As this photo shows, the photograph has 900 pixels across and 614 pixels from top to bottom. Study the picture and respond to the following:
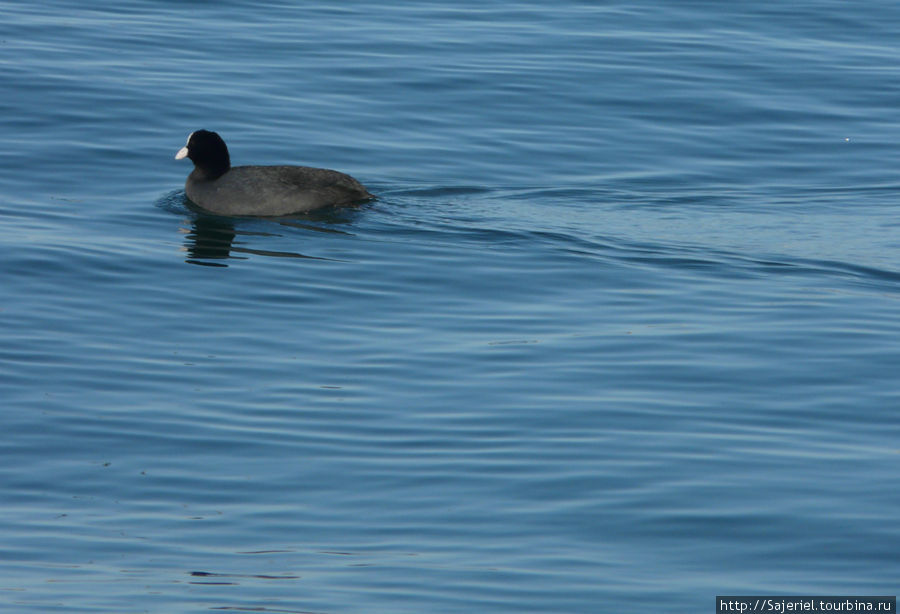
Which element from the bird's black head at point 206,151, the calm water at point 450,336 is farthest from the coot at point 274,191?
the calm water at point 450,336

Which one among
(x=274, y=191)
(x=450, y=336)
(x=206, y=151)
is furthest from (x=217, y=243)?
(x=450, y=336)

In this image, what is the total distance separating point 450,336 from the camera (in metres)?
12.6

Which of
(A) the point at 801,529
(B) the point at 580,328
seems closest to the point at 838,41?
(B) the point at 580,328

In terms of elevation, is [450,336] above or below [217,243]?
below

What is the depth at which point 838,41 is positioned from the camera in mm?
27688

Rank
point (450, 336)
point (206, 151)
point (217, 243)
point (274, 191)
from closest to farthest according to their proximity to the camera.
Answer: point (450, 336) → point (217, 243) → point (274, 191) → point (206, 151)

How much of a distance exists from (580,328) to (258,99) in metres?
10.7

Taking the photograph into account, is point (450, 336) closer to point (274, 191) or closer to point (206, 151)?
point (274, 191)

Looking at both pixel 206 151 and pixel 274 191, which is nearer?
pixel 274 191

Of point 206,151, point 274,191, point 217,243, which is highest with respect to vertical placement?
point 206,151

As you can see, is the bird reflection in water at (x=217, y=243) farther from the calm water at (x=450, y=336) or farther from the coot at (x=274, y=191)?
the coot at (x=274, y=191)

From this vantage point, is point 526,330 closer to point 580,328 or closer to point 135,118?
point 580,328

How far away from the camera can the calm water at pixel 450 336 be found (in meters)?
8.40

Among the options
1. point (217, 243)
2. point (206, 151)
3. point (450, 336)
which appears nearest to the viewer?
point (450, 336)
